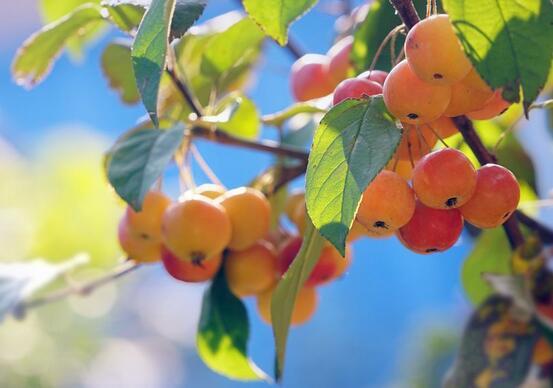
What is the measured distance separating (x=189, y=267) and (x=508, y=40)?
315 mm

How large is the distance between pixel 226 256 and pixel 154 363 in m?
3.64

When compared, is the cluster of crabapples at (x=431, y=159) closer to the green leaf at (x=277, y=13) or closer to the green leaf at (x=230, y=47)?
the green leaf at (x=277, y=13)

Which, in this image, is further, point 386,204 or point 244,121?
point 244,121

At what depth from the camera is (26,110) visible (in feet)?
16.0

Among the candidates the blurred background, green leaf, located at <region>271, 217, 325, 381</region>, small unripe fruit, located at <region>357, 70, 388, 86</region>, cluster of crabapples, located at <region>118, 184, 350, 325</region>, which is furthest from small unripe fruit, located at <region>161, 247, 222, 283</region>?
the blurred background

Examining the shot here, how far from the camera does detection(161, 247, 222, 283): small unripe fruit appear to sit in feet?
2.10

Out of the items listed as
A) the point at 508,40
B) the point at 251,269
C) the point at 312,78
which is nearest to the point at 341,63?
the point at 312,78

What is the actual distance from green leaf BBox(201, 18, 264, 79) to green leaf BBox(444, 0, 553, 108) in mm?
349

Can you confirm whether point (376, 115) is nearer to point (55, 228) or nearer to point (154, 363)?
point (55, 228)

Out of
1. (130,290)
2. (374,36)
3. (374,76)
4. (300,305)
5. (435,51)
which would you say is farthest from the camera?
(130,290)

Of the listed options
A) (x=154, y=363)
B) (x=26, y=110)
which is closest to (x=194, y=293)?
(x=154, y=363)

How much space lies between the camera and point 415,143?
1.62ft

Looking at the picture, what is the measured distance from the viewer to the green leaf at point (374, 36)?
23.3 inches

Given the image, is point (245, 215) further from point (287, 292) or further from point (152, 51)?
point (152, 51)
